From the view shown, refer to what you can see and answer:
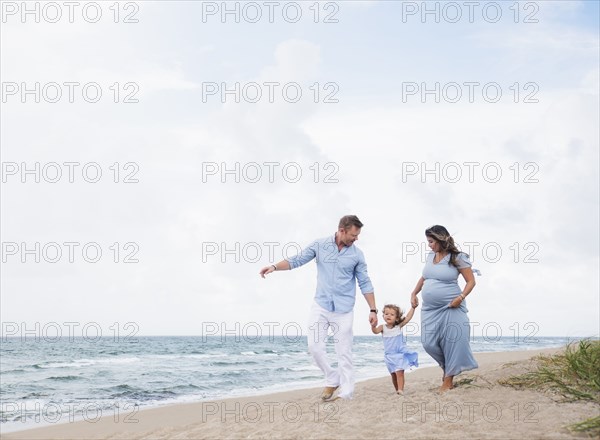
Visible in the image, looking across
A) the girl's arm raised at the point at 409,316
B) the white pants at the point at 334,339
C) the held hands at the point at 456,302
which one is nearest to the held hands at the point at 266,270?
the white pants at the point at 334,339

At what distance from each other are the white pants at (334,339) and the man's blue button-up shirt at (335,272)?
0.09 metres

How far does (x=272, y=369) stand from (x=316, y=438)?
15845mm

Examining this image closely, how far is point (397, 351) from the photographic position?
771cm

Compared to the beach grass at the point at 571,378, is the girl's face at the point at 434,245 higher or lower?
higher

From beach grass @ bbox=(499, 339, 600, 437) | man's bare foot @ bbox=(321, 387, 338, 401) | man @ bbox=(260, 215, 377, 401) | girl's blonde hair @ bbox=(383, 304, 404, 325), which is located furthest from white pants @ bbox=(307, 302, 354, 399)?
beach grass @ bbox=(499, 339, 600, 437)

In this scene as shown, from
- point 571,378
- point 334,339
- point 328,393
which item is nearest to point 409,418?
point 334,339

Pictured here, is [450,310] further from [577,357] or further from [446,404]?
[577,357]

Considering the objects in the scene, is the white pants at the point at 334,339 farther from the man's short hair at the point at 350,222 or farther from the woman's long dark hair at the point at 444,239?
the woman's long dark hair at the point at 444,239

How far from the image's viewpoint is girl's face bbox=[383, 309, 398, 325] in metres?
7.73

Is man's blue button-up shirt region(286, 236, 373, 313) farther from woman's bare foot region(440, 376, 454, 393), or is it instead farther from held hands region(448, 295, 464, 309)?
woman's bare foot region(440, 376, 454, 393)

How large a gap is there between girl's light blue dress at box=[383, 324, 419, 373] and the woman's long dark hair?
1.09m

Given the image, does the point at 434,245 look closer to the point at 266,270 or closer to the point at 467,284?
the point at 467,284

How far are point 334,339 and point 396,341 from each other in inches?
36.9

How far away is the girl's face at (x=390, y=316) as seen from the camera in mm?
7734
